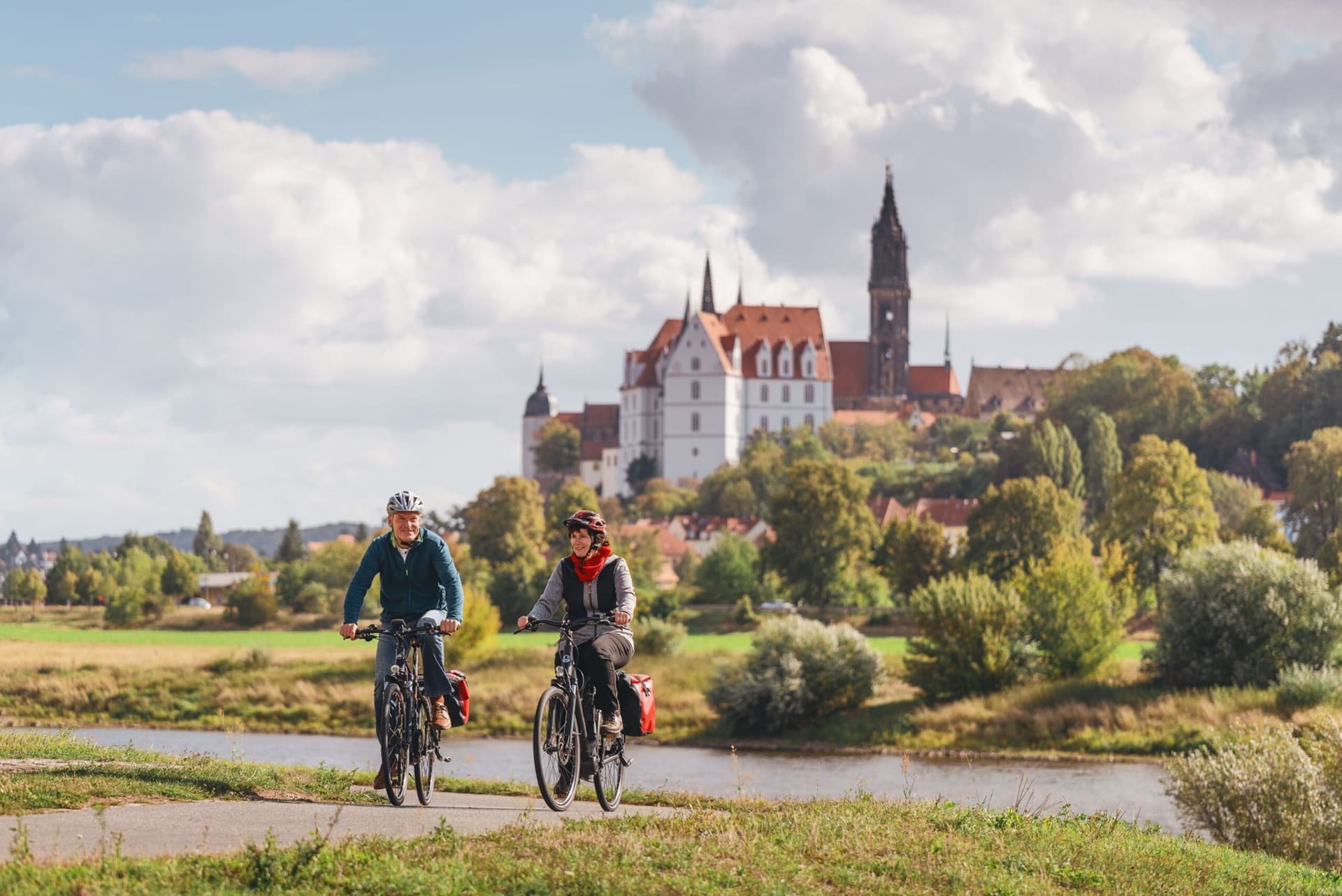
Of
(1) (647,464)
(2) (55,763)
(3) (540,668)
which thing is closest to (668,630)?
(3) (540,668)

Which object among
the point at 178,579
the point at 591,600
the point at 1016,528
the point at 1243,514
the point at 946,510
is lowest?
the point at 591,600

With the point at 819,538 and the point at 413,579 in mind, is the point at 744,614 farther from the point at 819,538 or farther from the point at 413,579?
the point at 413,579

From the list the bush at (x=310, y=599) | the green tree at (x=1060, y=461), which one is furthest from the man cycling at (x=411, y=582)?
the green tree at (x=1060, y=461)

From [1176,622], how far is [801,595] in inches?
1503

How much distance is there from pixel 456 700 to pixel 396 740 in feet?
2.04

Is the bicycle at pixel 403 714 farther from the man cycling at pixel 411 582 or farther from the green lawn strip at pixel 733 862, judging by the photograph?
the green lawn strip at pixel 733 862

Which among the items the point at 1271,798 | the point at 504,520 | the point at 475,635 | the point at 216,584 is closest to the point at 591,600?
the point at 1271,798

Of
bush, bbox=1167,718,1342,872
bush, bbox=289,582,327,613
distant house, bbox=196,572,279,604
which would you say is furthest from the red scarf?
distant house, bbox=196,572,279,604

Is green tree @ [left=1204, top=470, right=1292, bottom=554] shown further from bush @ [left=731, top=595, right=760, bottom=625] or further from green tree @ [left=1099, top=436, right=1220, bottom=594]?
bush @ [left=731, top=595, right=760, bottom=625]

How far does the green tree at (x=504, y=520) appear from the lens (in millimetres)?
101062

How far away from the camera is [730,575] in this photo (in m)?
91.4

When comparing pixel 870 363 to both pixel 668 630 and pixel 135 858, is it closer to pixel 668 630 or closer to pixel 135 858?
pixel 668 630

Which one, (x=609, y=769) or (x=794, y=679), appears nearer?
(x=609, y=769)

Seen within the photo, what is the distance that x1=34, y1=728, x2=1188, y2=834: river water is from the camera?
124 ft
